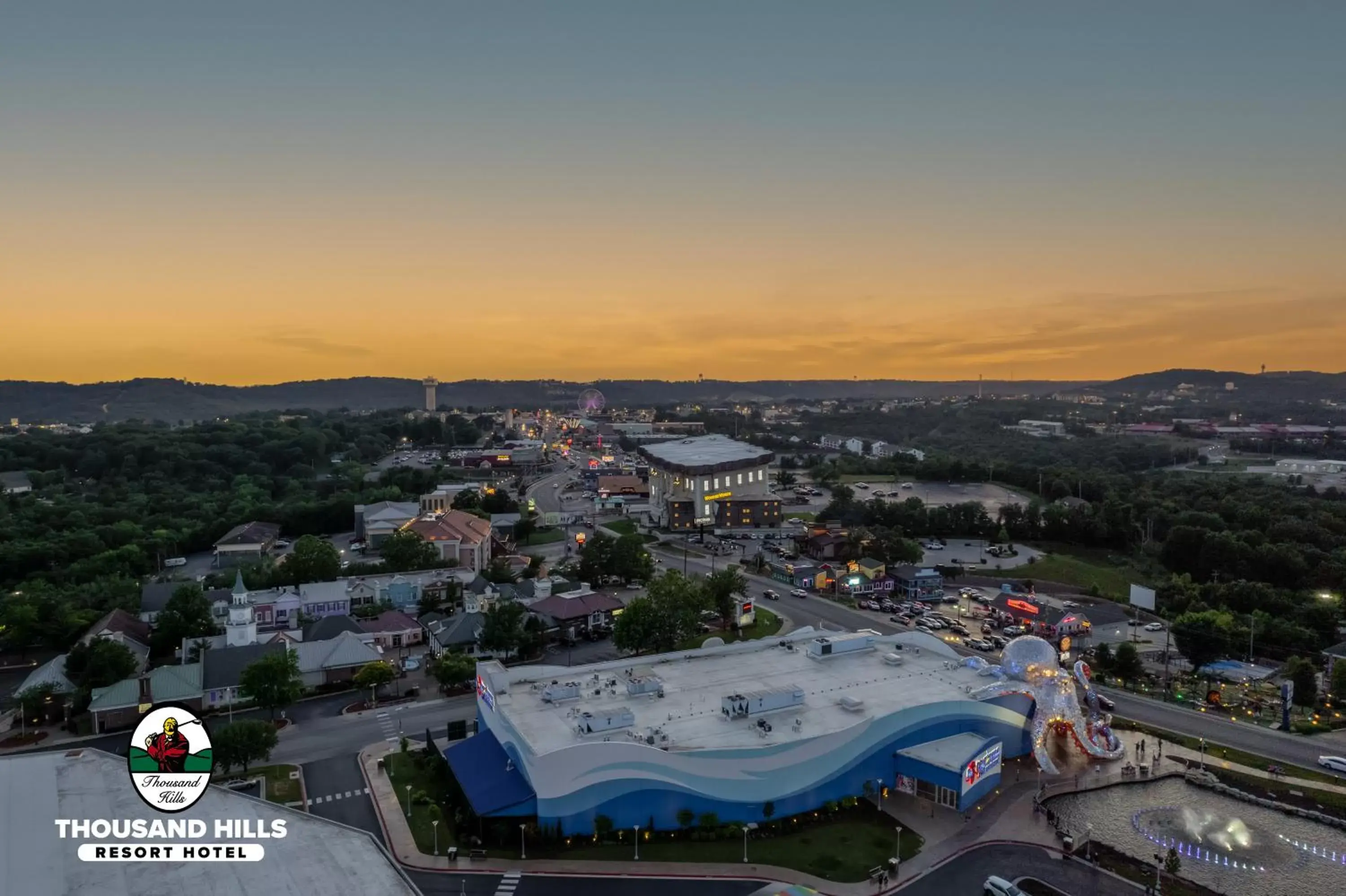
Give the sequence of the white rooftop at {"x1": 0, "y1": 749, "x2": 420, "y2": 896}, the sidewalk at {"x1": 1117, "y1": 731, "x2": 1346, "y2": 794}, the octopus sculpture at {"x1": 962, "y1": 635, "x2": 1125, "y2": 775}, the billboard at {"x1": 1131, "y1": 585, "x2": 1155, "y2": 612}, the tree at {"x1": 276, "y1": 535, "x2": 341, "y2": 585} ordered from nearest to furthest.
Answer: the white rooftop at {"x1": 0, "y1": 749, "x2": 420, "y2": 896}
the sidewalk at {"x1": 1117, "y1": 731, "x2": 1346, "y2": 794}
the octopus sculpture at {"x1": 962, "y1": 635, "x2": 1125, "y2": 775}
the billboard at {"x1": 1131, "y1": 585, "x2": 1155, "y2": 612}
the tree at {"x1": 276, "y1": 535, "x2": 341, "y2": 585}

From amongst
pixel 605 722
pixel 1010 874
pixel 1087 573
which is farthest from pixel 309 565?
pixel 1087 573

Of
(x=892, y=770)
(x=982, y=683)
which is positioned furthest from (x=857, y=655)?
(x=892, y=770)

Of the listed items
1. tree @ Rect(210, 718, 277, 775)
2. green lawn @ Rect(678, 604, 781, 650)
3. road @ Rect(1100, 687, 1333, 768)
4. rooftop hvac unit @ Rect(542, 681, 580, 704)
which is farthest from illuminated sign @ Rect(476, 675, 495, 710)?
road @ Rect(1100, 687, 1333, 768)

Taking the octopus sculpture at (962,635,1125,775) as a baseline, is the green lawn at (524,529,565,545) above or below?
below

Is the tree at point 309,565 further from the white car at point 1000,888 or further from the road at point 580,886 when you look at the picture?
the white car at point 1000,888

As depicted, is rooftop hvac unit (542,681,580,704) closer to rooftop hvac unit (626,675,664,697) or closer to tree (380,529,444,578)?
rooftop hvac unit (626,675,664,697)

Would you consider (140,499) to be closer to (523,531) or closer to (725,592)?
(523,531)

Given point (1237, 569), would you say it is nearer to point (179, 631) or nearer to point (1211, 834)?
point (1211, 834)
